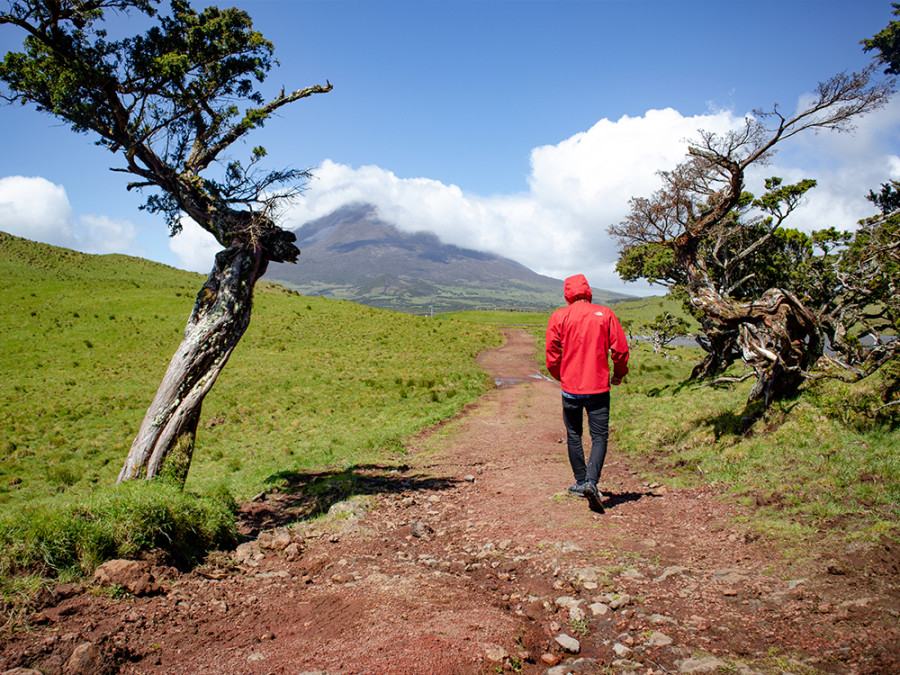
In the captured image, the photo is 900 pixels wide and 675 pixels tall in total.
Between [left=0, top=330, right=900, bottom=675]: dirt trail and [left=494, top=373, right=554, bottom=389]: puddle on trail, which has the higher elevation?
[left=494, top=373, right=554, bottom=389]: puddle on trail

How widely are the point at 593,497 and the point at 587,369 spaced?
1622 mm

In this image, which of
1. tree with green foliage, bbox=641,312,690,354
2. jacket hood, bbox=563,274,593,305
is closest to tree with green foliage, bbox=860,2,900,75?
tree with green foliage, bbox=641,312,690,354

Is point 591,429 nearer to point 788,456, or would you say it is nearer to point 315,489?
point 788,456

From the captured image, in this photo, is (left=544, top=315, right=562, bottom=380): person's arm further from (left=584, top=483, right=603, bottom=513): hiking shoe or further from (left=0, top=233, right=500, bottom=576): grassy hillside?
(left=0, top=233, right=500, bottom=576): grassy hillside

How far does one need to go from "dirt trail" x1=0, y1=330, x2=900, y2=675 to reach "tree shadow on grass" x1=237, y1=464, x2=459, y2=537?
48cm

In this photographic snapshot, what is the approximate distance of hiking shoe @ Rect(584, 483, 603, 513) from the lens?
6023 millimetres

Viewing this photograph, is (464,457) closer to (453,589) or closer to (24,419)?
(453,589)

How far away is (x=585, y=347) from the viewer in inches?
244

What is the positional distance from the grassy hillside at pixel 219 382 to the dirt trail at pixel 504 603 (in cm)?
239

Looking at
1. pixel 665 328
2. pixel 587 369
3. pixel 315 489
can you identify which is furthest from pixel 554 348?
pixel 665 328

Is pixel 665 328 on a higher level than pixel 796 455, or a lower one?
higher

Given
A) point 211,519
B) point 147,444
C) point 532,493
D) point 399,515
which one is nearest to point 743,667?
point 532,493

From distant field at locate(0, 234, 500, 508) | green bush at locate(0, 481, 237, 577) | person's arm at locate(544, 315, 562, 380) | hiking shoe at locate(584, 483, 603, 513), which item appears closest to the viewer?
green bush at locate(0, 481, 237, 577)

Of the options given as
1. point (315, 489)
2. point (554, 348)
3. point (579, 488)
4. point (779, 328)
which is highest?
point (779, 328)
